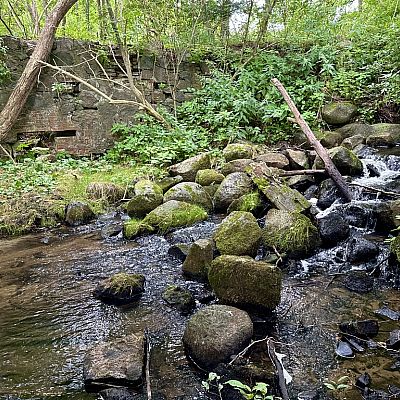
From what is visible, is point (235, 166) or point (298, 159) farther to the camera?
point (235, 166)

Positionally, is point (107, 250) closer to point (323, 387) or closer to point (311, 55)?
point (323, 387)

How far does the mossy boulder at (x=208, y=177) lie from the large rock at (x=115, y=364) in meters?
4.41

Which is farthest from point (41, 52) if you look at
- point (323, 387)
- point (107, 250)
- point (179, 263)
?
point (323, 387)

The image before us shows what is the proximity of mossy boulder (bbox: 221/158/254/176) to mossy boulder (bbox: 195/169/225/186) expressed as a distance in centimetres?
21

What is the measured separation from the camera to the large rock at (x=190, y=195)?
259 inches

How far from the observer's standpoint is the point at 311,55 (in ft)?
35.8

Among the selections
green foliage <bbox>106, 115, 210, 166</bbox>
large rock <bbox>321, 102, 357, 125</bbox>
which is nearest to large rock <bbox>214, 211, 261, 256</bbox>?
green foliage <bbox>106, 115, 210, 166</bbox>

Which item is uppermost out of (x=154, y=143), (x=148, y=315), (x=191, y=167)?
(x=154, y=143)

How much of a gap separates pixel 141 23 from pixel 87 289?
7.49m

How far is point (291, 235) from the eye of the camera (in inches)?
187

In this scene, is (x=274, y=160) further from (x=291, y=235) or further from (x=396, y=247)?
(x=396, y=247)

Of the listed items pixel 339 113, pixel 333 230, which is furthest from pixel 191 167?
pixel 339 113

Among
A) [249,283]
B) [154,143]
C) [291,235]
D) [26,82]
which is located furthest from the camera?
[154,143]

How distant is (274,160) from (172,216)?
2.51 metres
